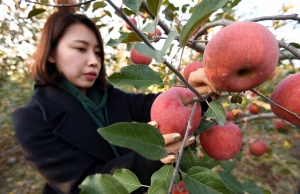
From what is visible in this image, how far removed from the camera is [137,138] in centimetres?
39

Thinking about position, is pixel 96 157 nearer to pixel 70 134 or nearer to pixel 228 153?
pixel 70 134

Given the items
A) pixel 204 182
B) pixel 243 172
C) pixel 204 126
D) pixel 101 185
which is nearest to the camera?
pixel 101 185

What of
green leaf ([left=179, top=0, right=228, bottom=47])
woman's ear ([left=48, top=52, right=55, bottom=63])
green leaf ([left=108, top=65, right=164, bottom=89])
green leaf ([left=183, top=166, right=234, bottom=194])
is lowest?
green leaf ([left=183, top=166, right=234, bottom=194])

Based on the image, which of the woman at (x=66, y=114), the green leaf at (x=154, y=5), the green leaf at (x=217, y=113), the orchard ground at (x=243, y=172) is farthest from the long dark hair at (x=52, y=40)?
the orchard ground at (x=243, y=172)

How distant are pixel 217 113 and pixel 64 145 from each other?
2.93ft

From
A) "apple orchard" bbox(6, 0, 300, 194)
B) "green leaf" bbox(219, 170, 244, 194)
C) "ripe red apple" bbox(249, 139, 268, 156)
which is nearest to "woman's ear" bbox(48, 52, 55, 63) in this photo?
"apple orchard" bbox(6, 0, 300, 194)

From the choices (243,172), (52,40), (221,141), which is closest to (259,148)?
(243,172)

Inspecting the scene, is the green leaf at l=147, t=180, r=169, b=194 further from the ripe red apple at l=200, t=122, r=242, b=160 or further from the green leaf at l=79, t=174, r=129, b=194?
the ripe red apple at l=200, t=122, r=242, b=160

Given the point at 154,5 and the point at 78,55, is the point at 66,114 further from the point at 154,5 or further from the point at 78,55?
the point at 154,5

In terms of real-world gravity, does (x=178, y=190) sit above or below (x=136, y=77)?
below

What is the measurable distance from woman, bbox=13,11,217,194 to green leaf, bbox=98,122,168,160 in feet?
1.60

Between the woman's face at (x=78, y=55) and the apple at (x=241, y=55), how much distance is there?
0.87m

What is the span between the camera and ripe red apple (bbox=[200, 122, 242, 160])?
0.66 metres

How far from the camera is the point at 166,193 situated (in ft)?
1.24
